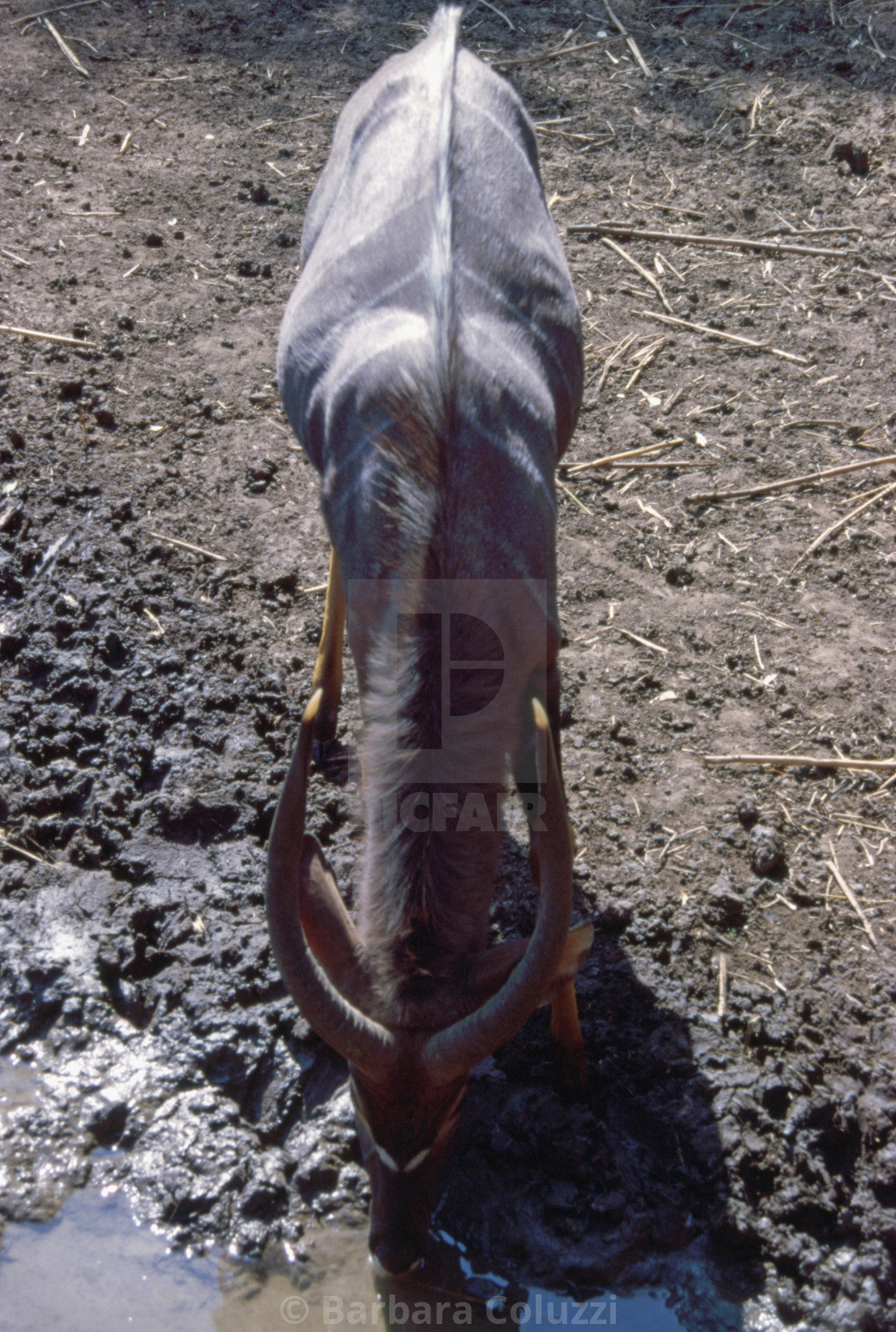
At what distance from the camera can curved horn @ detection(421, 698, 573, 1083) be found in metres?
2.93

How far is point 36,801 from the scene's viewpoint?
4.77 metres

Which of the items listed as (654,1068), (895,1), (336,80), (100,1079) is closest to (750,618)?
(654,1068)

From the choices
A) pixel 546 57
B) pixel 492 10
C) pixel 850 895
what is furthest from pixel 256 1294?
pixel 492 10

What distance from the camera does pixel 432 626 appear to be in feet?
11.0

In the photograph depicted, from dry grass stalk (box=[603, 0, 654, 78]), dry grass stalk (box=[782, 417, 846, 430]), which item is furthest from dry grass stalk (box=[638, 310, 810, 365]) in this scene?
dry grass stalk (box=[603, 0, 654, 78])

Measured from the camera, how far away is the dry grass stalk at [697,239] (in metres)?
7.57

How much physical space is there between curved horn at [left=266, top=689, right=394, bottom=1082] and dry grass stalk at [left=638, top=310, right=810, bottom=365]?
5.02 m

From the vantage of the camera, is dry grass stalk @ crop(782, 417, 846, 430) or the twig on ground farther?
dry grass stalk @ crop(782, 417, 846, 430)

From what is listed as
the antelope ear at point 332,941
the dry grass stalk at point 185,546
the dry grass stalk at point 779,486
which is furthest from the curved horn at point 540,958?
the dry grass stalk at point 779,486

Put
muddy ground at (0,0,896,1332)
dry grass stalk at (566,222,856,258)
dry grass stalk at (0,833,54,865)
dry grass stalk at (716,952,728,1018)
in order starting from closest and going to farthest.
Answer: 1. muddy ground at (0,0,896,1332)
2. dry grass stalk at (716,952,728,1018)
3. dry grass stalk at (0,833,54,865)
4. dry grass stalk at (566,222,856,258)

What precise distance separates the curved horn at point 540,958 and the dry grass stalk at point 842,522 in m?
3.29

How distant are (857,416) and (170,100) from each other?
6.13 metres

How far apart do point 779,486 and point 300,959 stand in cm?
430

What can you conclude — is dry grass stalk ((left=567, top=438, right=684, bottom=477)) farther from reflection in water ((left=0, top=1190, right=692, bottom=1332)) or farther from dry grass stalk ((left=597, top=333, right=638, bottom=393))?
reflection in water ((left=0, top=1190, right=692, bottom=1332))
